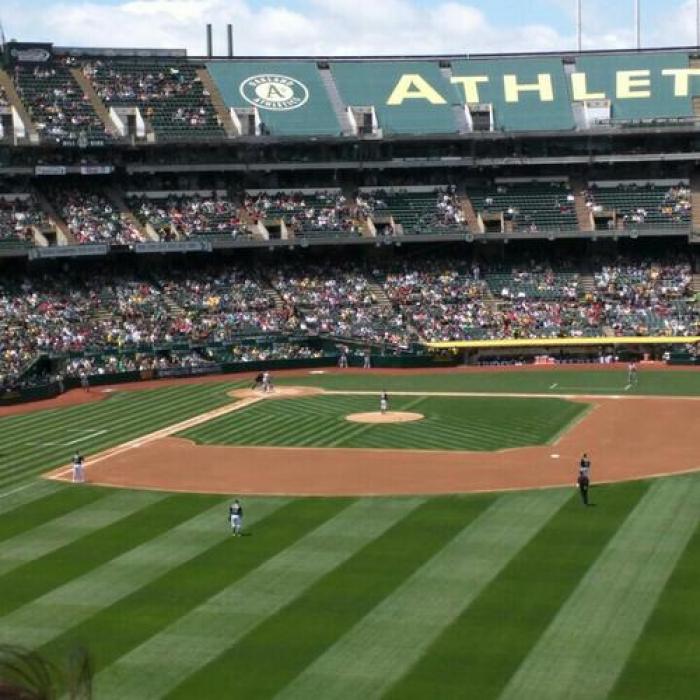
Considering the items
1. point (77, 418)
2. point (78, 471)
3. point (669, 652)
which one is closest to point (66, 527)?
point (78, 471)

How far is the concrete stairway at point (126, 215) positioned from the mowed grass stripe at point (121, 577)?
47.1 meters

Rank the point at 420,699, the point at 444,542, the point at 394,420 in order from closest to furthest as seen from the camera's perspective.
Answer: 1. the point at 420,699
2. the point at 444,542
3. the point at 394,420

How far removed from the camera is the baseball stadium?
23.2m

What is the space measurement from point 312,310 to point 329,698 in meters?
60.9

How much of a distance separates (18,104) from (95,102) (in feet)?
19.5

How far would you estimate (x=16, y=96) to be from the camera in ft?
274

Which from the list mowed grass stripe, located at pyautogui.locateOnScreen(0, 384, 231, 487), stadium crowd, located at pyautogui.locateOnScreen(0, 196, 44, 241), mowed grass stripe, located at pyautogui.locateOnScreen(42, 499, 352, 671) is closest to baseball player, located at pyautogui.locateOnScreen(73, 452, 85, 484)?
mowed grass stripe, located at pyautogui.locateOnScreen(0, 384, 231, 487)

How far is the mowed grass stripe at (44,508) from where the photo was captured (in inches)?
1299

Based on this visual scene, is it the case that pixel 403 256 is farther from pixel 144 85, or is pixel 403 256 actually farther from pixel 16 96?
pixel 16 96

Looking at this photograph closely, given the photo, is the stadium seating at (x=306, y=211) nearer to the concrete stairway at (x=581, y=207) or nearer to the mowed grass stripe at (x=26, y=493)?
Result: the concrete stairway at (x=581, y=207)

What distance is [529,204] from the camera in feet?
286

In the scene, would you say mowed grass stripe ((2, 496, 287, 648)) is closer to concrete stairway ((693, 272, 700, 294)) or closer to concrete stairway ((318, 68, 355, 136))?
concrete stairway ((693, 272, 700, 294))

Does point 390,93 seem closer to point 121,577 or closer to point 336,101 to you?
point 336,101

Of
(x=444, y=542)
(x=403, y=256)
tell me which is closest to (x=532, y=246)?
(x=403, y=256)
